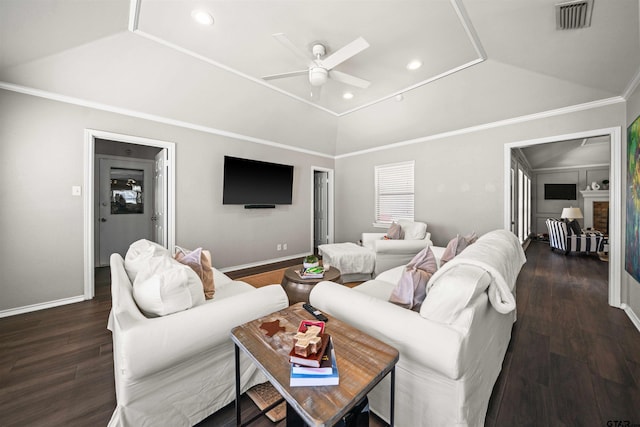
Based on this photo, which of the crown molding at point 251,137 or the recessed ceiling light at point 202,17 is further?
the crown molding at point 251,137

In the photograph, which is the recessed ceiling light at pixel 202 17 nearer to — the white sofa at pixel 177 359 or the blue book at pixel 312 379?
the white sofa at pixel 177 359

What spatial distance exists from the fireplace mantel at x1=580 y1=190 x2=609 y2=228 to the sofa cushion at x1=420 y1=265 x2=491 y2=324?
9.37m

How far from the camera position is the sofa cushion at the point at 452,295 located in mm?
1130

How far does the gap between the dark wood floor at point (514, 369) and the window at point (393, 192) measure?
2.47m

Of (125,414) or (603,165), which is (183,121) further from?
(603,165)

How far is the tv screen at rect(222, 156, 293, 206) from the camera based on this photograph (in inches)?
165

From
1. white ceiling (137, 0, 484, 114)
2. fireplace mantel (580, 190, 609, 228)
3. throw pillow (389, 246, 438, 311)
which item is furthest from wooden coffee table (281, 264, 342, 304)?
fireplace mantel (580, 190, 609, 228)

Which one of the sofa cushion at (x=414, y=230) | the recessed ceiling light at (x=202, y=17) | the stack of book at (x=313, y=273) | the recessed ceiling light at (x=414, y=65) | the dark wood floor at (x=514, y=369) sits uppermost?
the recessed ceiling light at (x=414, y=65)

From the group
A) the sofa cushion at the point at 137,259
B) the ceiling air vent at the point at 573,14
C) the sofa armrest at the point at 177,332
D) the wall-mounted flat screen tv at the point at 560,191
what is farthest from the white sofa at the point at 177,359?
the wall-mounted flat screen tv at the point at 560,191

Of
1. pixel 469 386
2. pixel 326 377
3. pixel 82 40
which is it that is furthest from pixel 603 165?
pixel 82 40

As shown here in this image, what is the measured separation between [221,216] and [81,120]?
215cm

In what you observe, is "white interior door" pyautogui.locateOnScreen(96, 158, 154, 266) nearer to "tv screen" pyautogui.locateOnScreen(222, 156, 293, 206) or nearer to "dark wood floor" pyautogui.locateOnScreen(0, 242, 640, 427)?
"tv screen" pyautogui.locateOnScreen(222, 156, 293, 206)

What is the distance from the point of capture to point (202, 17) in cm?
226

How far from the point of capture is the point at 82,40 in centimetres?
241
